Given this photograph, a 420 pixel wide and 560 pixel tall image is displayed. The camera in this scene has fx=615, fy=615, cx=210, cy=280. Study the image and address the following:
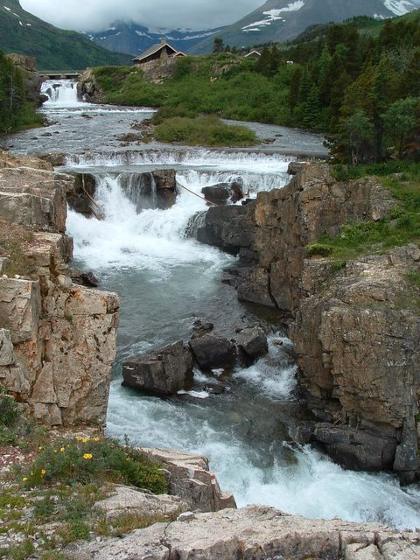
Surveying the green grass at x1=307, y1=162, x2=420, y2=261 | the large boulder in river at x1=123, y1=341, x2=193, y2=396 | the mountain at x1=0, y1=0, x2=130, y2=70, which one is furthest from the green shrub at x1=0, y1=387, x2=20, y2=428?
the mountain at x1=0, y1=0, x2=130, y2=70

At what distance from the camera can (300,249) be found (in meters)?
23.3

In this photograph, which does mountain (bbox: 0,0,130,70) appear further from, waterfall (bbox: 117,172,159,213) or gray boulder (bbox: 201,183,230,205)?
gray boulder (bbox: 201,183,230,205)

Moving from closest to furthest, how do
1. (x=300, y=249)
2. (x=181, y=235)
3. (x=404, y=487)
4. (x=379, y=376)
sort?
(x=404, y=487), (x=379, y=376), (x=300, y=249), (x=181, y=235)

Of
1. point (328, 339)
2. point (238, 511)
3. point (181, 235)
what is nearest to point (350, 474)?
point (328, 339)

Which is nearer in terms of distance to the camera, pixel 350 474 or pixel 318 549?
pixel 318 549

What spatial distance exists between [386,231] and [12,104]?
3985cm

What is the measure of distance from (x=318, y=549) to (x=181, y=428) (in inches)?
359

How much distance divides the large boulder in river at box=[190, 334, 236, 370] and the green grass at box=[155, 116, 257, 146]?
90.1ft

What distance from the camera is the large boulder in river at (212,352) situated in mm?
18516

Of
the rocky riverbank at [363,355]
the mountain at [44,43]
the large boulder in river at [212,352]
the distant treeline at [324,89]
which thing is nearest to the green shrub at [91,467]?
the rocky riverbank at [363,355]

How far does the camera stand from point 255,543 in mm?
6414

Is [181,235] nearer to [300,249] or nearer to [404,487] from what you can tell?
[300,249]

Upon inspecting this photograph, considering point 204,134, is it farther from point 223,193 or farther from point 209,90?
point 209,90

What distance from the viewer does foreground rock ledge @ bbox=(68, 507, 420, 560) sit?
6242 mm
